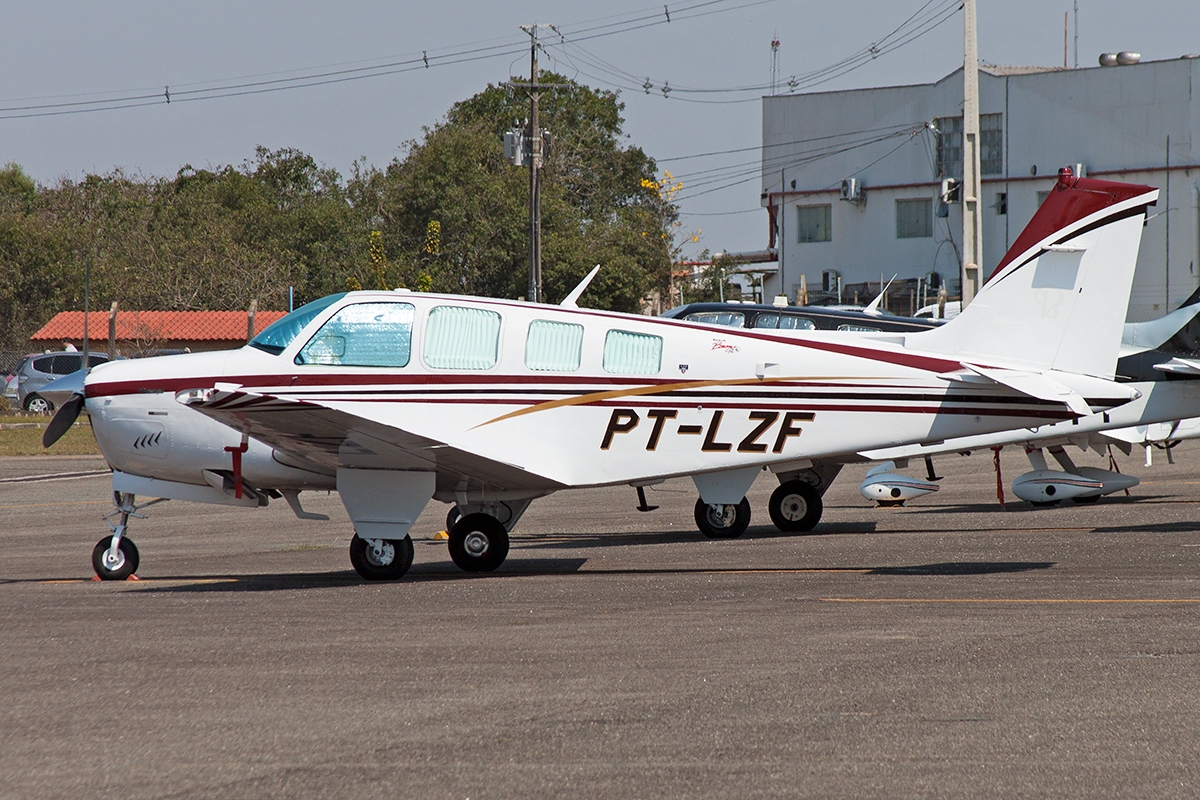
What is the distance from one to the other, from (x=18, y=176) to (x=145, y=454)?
6460cm

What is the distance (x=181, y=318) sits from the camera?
49.1m

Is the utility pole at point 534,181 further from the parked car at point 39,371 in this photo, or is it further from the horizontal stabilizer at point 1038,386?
the horizontal stabilizer at point 1038,386

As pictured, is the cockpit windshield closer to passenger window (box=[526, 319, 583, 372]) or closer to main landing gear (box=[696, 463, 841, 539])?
passenger window (box=[526, 319, 583, 372])

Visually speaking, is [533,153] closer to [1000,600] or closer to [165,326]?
[165,326]

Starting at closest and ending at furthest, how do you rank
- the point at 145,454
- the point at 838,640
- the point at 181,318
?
the point at 838,640 < the point at 145,454 < the point at 181,318

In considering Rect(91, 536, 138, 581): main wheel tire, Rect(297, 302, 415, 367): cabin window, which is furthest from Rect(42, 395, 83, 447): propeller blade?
Rect(297, 302, 415, 367): cabin window

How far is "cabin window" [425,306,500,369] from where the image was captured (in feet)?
35.1

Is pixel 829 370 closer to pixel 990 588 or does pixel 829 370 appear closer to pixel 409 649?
pixel 990 588

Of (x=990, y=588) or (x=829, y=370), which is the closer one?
(x=990, y=588)

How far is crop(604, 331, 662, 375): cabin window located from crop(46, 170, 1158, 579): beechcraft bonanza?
12 mm

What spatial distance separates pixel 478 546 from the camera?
36.4 feet

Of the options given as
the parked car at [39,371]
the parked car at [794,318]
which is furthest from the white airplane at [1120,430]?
the parked car at [39,371]

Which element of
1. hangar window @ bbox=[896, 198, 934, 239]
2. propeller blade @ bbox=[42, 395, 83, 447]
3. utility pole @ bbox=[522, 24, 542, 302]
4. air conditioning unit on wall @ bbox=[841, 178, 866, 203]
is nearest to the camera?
propeller blade @ bbox=[42, 395, 83, 447]

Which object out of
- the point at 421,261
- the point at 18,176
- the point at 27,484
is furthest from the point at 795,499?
the point at 18,176
